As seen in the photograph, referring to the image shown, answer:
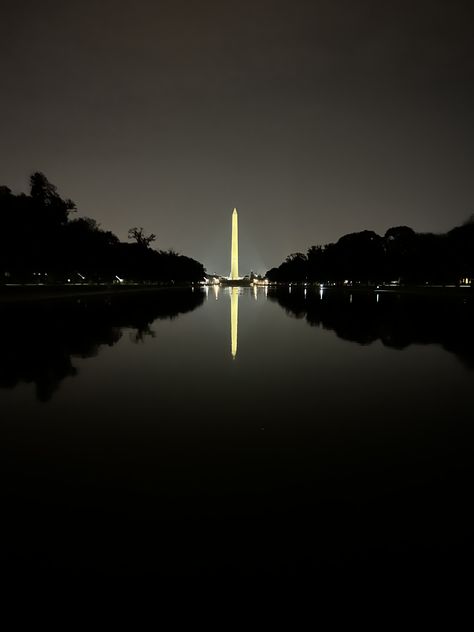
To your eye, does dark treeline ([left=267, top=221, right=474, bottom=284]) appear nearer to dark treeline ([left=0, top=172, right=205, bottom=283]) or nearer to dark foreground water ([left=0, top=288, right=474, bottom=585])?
dark treeline ([left=0, top=172, right=205, bottom=283])

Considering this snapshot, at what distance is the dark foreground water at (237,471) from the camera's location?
3.65m

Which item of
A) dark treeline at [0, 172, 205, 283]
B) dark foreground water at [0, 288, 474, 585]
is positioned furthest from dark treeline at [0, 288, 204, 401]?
dark treeline at [0, 172, 205, 283]

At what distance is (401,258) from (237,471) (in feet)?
298

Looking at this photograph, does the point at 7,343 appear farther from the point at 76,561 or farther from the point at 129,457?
the point at 76,561

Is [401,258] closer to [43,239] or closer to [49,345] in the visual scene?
[43,239]

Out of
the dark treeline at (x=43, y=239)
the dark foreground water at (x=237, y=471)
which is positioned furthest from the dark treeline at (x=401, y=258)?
the dark foreground water at (x=237, y=471)

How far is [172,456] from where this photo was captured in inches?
222

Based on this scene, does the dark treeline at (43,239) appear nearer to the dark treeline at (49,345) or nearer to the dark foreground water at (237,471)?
the dark treeline at (49,345)

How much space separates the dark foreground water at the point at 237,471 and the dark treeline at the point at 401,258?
62.7 meters

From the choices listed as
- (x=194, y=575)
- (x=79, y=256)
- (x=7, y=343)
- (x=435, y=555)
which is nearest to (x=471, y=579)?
(x=435, y=555)

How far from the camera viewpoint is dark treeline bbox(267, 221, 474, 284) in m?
68.8

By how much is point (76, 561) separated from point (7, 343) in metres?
13.3

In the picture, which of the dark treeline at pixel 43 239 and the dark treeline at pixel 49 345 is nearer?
the dark treeline at pixel 49 345

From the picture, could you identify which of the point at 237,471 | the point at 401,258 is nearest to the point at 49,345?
the point at 237,471
